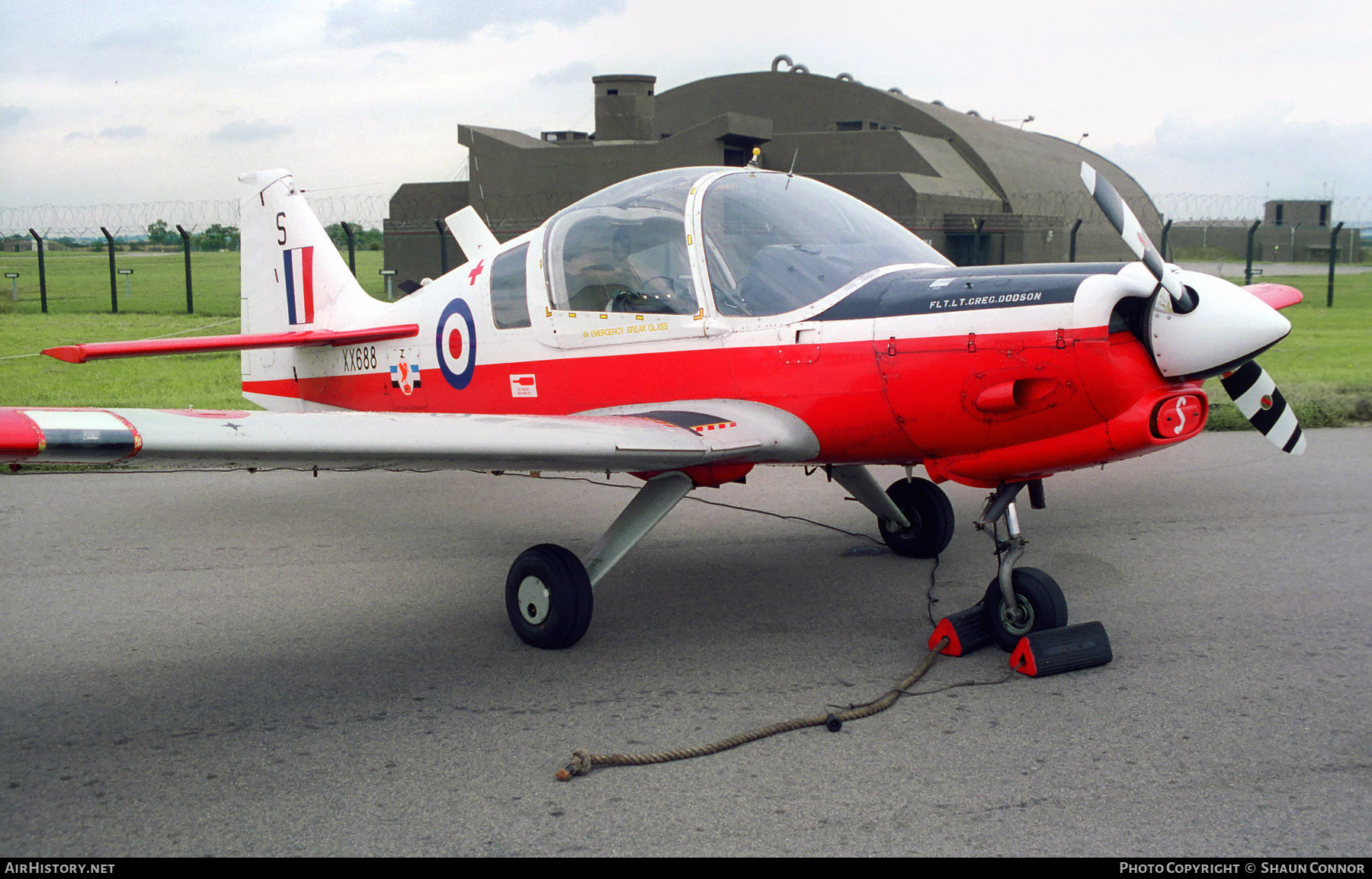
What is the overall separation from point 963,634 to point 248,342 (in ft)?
14.7

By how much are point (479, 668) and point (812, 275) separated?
2148 mm

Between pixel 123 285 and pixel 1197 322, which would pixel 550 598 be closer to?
pixel 1197 322

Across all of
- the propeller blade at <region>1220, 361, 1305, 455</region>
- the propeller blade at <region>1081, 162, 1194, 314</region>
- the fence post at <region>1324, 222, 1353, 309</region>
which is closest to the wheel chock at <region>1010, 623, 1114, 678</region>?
the propeller blade at <region>1220, 361, 1305, 455</region>

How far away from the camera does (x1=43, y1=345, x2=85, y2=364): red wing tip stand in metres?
4.64

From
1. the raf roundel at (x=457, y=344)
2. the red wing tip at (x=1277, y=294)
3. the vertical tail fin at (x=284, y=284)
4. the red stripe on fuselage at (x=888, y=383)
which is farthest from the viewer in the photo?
the vertical tail fin at (x=284, y=284)

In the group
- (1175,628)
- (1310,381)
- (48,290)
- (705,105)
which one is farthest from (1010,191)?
(1175,628)

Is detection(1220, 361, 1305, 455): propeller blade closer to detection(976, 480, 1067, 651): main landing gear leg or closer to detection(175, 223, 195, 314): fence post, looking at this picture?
detection(976, 480, 1067, 651): main landing gear leg

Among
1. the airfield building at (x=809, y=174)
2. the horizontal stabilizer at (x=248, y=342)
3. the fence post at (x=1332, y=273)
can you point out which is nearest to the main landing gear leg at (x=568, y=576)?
the horizontal stabilizer at (x=248, y=342)

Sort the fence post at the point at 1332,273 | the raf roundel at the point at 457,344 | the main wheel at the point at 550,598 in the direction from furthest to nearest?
the fence post at the point at 1332,273 → the raf roundel at the point at 457,344 → the main wheel at the point at 550,598

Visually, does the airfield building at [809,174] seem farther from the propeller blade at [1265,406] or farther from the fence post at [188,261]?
the propeller blade at [1265,406]

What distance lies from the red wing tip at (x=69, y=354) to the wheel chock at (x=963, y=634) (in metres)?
3.83

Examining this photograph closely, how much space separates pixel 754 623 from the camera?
493cm

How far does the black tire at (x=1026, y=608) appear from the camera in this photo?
4398 mm

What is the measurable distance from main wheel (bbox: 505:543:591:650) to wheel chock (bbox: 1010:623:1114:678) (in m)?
1.79
